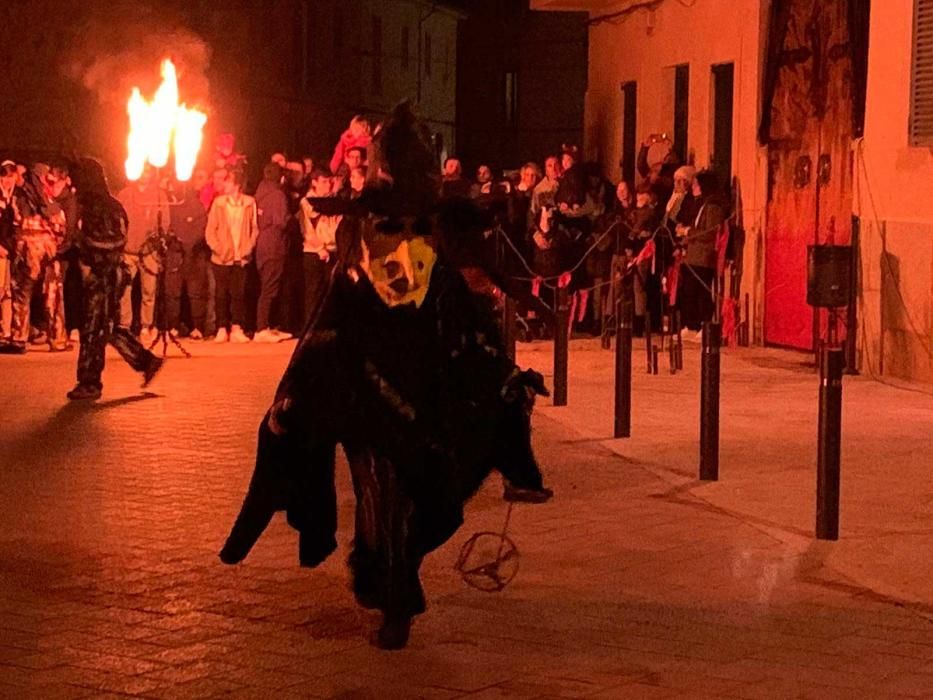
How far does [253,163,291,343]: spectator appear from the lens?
22.1 metres

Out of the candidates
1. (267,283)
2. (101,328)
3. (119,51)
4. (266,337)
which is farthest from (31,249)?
(119,51)

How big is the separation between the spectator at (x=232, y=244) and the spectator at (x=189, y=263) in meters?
0.18

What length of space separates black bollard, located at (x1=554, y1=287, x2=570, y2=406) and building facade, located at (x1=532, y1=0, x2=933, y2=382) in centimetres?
379

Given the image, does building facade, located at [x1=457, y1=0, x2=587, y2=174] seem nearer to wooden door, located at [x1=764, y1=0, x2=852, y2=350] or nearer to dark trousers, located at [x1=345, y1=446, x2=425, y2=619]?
wooden door, located at [x1=764, y1=0, x2=852, y2=350]

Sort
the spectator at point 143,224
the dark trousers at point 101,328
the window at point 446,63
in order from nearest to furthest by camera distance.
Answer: the dark trousers at point 101,328 < the spectator at point 143,224 < the window at point 446,63

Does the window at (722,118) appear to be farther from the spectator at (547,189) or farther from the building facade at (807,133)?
the spectator at (547,189)

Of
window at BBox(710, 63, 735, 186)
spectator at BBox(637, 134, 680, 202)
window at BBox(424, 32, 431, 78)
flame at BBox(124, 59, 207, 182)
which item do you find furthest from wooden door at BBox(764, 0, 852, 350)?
window at BBox(424, 32, 431, 78)

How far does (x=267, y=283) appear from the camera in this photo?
22.4 m

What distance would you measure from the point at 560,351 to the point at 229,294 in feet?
25.3

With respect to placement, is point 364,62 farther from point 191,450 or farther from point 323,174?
point 191,450

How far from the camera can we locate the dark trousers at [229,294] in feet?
73.1

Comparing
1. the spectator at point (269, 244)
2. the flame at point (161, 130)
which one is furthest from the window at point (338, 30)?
the flame at point (161, 130)

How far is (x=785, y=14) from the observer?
21.9 meters

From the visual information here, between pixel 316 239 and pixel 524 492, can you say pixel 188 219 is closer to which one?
pixel 316 239
